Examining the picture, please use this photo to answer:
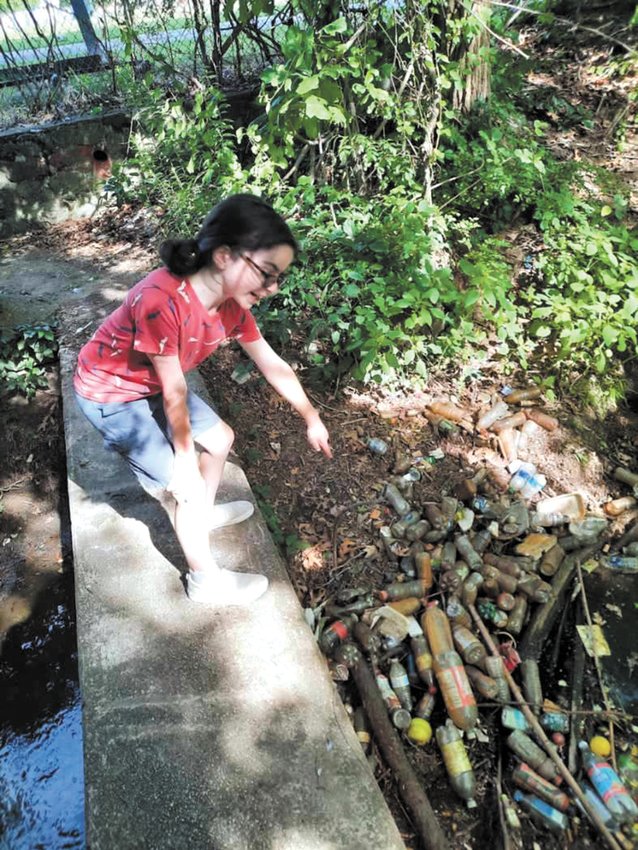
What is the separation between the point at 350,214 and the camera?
4035 mm

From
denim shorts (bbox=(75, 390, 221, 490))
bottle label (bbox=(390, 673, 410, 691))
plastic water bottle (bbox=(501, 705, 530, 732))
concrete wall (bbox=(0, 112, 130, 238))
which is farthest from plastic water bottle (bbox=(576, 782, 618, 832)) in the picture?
concrete wall (bbox=(0, 112, 130, 238))

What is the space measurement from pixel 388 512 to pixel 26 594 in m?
2.06

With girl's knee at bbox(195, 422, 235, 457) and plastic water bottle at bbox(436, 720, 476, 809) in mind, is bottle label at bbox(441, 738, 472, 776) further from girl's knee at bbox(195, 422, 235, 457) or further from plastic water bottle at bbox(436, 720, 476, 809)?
girl's knee at bbox(195, 422, 235, 457)

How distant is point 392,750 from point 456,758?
11.7 inches

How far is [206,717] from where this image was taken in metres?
2.03

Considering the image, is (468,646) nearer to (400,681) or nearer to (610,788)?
(400,681)

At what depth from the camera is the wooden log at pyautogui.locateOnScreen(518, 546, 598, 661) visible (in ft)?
9.77

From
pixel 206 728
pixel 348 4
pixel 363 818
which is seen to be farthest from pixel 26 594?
pixel 348 4

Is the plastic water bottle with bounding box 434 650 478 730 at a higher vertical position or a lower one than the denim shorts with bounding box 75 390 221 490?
lower

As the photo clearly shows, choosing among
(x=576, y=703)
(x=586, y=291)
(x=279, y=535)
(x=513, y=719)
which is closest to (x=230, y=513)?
(x=279, y=535)

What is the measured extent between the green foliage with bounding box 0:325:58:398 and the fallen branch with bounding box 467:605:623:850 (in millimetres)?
3287

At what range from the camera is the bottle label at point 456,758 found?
7.86ft

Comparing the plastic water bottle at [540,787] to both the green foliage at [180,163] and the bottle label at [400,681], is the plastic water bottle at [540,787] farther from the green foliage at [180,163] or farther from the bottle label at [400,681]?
the green foliage at [180,163]

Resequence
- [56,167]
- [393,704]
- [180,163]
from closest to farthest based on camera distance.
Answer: [393,704] < [180,163] < [56,167]
